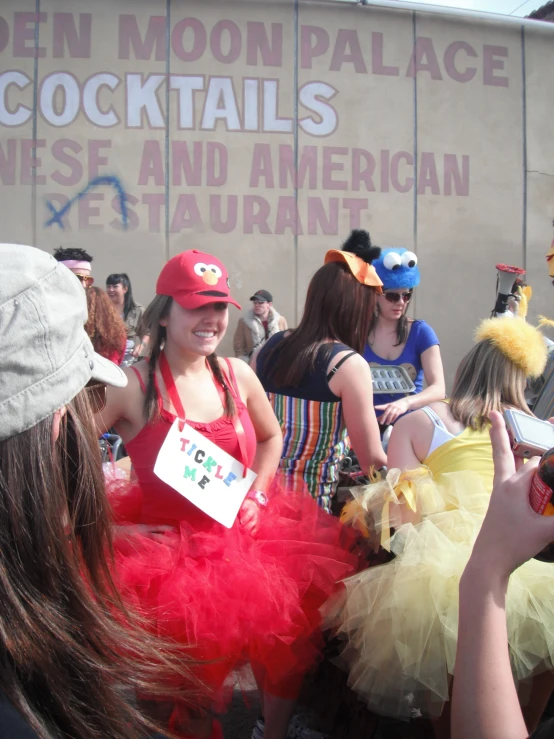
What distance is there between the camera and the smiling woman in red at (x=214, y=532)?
6.24 ft

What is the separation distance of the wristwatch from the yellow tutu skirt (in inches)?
18.4

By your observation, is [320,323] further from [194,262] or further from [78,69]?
[78,69]

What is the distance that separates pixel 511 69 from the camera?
10578mm

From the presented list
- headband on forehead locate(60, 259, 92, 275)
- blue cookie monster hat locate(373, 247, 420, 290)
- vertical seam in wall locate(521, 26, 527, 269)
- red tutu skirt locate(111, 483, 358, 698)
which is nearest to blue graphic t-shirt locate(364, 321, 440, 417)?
blue cookie monster hat locate(373, 247, 420, 290)

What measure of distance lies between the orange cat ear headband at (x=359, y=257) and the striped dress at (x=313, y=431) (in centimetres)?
36

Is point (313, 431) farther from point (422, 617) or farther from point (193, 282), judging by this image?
point (422, 617)

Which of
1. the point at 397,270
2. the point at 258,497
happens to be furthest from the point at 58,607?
the point at 397,270

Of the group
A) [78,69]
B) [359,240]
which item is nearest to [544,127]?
[78,69]

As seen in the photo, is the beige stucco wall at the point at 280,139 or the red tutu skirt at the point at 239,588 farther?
the beige stucco wall at the point at 280,139

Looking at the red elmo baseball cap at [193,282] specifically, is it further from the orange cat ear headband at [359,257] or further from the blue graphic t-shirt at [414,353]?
the blue graphic t-shirt at [414,353]

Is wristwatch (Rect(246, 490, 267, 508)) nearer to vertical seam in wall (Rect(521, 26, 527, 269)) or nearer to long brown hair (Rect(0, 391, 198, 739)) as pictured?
long brown hair (Rect(0, 391, 198, 739))

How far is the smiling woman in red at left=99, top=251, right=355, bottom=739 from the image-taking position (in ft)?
6.24

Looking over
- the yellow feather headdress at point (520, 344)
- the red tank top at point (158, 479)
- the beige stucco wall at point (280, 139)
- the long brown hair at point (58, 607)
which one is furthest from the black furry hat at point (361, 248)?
the beige stucco wall at point (280, 139)

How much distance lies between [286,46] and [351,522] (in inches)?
367
